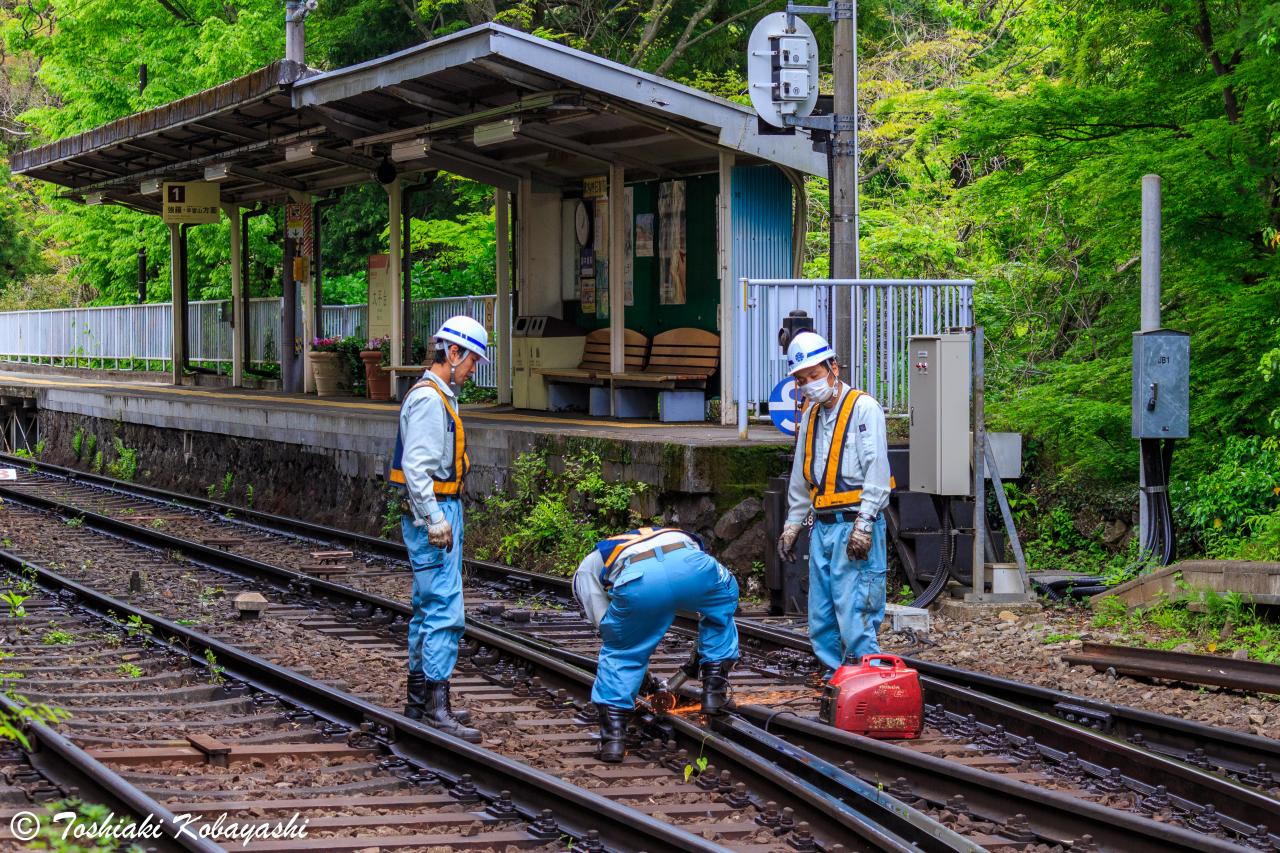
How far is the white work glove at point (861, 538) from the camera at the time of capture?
8219mm

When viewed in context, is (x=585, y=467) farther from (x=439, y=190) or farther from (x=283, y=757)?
(x=439, y=190)

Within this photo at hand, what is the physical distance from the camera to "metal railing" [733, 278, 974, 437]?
46.1 feet

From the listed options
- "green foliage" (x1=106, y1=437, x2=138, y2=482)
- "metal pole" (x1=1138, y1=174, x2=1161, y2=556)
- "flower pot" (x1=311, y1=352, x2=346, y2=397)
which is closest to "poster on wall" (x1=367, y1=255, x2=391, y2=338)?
"flower pot" (x1=311, y1=352, x2=346, y2=397)

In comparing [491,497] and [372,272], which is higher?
[372,272]

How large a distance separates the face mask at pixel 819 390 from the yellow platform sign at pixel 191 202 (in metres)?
21.1

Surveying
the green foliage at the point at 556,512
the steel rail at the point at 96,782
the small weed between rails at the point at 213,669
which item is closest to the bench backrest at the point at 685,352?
the green foliage at the point at 556,512

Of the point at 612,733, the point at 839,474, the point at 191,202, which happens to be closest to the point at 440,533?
the point at 612,733

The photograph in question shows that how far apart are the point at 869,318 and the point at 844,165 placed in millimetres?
1405

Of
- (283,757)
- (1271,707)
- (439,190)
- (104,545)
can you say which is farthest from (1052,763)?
(439,190)

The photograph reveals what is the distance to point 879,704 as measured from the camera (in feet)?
25.8

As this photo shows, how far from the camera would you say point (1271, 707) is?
8.60 m

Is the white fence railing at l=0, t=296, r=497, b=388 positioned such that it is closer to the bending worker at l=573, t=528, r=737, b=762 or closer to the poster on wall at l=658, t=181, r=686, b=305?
the poster on wall at l=658, t=181, r=686, b=305

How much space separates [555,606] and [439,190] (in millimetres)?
21128

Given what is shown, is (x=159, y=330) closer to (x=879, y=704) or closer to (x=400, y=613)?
(x=400, y=613)
